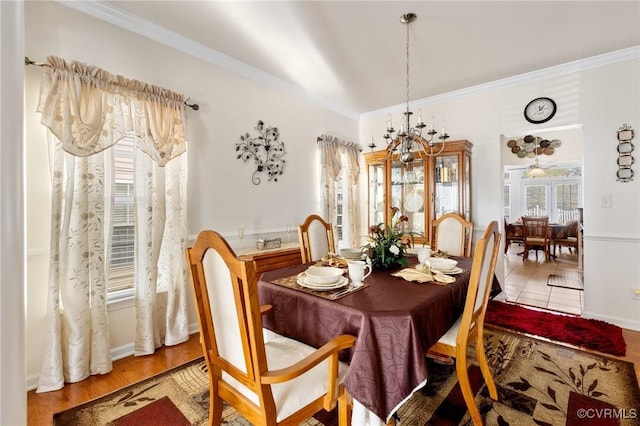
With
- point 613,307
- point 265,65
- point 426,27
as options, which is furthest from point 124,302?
point 613,307

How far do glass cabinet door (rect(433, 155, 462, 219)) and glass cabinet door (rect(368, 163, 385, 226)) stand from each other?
0.81 meters

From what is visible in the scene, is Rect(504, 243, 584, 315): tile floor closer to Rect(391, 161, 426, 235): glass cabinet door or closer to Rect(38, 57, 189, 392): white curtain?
Rect(391, 161, 426, 235): glass cabinet door

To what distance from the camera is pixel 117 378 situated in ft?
6.45

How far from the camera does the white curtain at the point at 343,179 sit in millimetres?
3947

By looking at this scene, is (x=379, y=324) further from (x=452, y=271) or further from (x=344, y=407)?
(x=452, y=271)

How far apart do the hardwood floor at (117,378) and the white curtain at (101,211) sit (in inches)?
2.4

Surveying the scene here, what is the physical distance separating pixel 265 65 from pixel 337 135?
1573 mm

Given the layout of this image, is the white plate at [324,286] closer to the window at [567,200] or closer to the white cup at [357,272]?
the white cup at [357,272]

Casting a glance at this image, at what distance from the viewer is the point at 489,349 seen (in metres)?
2.29

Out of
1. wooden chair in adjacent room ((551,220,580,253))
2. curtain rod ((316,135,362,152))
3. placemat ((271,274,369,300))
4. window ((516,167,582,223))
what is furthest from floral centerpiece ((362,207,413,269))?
window ((516,167,582,223))

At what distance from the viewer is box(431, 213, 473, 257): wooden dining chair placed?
8.86 feet

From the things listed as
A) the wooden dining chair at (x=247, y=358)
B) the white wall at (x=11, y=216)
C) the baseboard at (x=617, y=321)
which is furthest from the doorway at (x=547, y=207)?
the white wall at (x=11, y=216)
